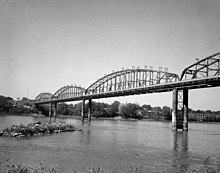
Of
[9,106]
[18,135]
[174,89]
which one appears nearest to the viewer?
[18,135]

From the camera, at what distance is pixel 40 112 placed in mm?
173500

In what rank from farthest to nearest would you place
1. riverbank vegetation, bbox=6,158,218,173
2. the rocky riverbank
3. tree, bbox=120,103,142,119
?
tree, bbox=120,103,142,119
the rocky riverbank
riverbank vegetation, bbox=6,158,218,173

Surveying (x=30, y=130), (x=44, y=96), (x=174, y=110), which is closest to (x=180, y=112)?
(x=174, y=110)

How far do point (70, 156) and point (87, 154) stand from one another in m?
1.66

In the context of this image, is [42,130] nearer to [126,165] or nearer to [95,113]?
[126,165]

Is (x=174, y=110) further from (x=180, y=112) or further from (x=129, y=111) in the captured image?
(x=129, y=111)

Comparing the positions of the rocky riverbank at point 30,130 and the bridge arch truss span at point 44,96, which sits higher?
the bridge arch truss span at point 44,96

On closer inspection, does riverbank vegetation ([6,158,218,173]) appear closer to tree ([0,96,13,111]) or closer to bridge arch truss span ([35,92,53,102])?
tree ([0,96,13,111])

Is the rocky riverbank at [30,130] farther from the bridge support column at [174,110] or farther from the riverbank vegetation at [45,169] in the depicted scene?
the bridge support column at [174,110]

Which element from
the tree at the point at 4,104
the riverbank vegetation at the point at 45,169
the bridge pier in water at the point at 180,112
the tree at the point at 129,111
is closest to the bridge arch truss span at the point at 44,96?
the tree at the point at 4,104

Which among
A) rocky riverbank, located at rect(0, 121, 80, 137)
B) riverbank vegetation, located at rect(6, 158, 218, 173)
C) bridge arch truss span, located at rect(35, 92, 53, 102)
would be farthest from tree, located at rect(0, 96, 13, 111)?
riverbank vegetation, located at rect(6, 158, 218, 173)

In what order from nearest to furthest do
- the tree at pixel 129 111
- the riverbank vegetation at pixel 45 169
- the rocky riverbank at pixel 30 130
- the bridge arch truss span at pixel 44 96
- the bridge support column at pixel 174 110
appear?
the riverbank vegetation at pixel 45 169
the rocky riverbank at pixel 30 130
the bridge support column at pixel 174 110
the tree at pixel 129 111
the bridge arch truss span at pixel 44 96

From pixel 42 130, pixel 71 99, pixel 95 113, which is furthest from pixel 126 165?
pixel 95 113

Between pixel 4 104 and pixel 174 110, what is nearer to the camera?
pixel 174 110
